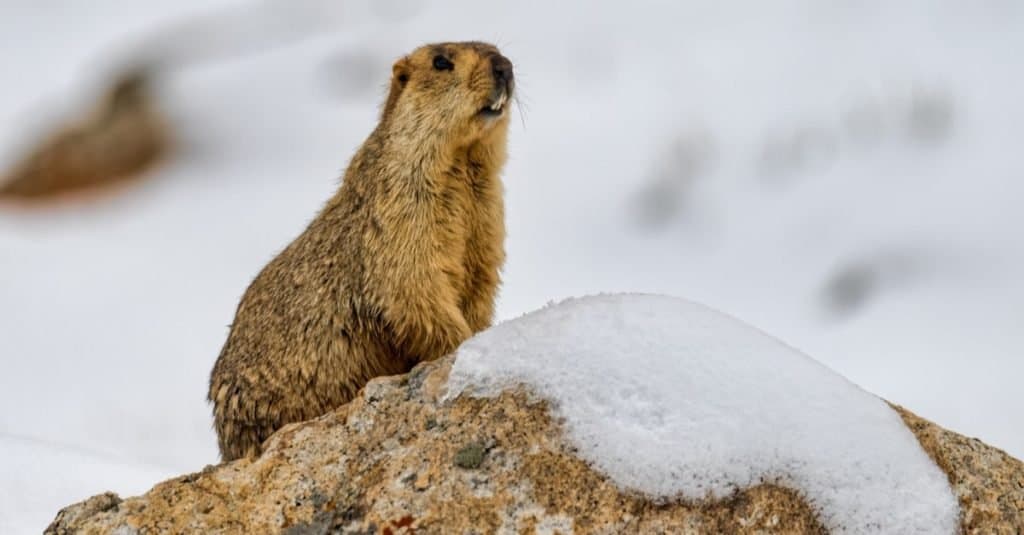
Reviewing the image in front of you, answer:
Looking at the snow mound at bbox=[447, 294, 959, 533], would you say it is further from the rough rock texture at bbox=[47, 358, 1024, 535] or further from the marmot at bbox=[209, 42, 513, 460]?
the marmot at bbox=[209, 42, 513, 460]

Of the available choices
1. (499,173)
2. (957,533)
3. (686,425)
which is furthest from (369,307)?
(957,533)

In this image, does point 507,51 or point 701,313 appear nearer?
point 701,313

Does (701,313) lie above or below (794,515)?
above

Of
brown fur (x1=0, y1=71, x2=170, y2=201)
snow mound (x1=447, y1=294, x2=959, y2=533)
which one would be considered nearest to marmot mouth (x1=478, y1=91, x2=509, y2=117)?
snow mound (x1=447, y1=294, x2=959, y2=533)

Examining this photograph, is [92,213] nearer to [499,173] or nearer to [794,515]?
[499,173]

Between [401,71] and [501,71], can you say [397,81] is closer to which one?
[401,71]

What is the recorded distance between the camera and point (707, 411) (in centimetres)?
508

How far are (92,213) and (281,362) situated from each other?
11.6 metres

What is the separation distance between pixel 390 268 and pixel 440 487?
78.1 inches

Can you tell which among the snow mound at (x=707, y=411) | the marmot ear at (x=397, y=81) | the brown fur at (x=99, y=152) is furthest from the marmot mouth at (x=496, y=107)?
the brown fur at (x=99, y=152)

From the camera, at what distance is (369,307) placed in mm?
6832

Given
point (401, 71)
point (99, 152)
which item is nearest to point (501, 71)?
point (401, 71)

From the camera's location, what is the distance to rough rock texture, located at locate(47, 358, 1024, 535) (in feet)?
16.1

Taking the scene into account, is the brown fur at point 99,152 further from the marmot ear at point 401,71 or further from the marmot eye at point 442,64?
the marmot eye at point 442,64
